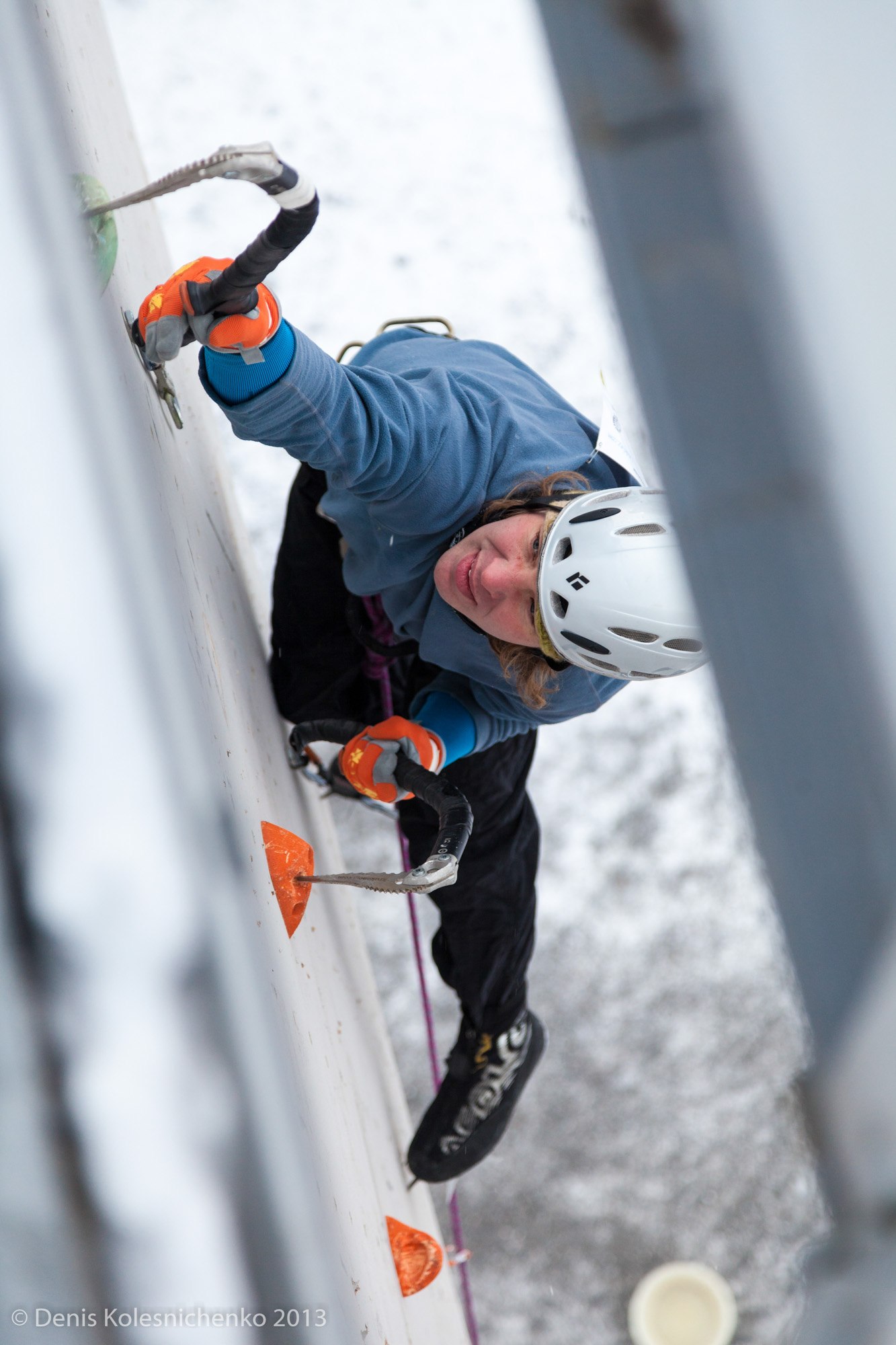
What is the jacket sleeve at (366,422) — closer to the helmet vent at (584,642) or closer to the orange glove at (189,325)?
the orange glove at (189,325)

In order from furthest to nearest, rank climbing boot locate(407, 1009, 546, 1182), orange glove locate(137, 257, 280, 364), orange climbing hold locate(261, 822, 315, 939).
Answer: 1. climbing boot locate(407, 1009, 546, 1182)
2. orange climbing hold locate(261, 822, 315, 939)
3. orange glove locate(137, 257, 280, 364)

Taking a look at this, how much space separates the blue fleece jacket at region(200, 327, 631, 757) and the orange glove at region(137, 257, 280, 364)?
0.09 ft

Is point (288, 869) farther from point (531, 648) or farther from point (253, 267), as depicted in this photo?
point (253, 267)

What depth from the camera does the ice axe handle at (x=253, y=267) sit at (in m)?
0.88

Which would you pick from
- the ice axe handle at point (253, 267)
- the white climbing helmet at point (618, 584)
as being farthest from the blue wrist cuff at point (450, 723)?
the ice axe handle at point (253, 267)

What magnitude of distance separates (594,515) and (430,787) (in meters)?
0.44

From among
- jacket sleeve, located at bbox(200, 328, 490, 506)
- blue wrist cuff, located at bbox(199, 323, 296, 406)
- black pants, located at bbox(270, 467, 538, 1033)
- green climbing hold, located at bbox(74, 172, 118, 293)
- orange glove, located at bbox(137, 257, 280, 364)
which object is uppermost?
green climbing hold, located at bbox(74, 172, 118, 293)

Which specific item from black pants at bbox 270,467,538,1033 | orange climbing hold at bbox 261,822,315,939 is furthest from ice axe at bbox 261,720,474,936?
black pants at bbox 270,467,538,1033

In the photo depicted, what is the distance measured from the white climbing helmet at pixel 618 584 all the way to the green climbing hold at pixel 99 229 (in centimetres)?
64

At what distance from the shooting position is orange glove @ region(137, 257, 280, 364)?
991 mm

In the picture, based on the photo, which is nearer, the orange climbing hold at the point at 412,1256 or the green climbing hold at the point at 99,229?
the green climbing hold at the point at 99,229

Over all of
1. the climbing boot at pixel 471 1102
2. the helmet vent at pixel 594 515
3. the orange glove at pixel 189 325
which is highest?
the orange glove at pixel 189 325

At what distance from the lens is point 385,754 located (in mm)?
1568

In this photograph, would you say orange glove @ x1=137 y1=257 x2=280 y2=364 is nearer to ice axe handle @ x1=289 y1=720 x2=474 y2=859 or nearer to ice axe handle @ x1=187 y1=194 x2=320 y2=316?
ice axe handle @ x1=187 y1=194 x2=320 y2=316
